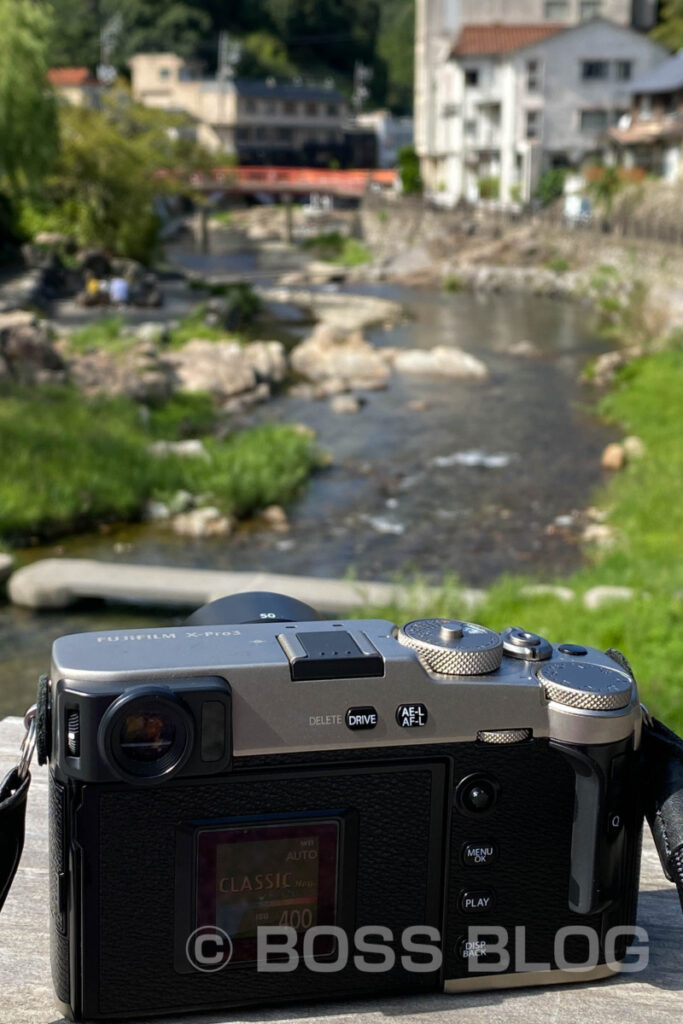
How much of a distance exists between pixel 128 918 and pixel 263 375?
17.7 meters

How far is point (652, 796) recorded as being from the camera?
152 cm

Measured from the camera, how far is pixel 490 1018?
1509 mm

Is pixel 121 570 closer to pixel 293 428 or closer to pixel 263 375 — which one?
pixel 293 428

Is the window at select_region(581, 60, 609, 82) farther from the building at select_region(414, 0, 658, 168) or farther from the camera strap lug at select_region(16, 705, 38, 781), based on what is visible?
the camera strap lug at select_region(16, 705, 38, 781)

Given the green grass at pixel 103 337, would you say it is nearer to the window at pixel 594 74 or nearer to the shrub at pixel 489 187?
the window at pixel 594 74

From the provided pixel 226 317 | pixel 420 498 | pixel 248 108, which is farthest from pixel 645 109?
pixel 248 108

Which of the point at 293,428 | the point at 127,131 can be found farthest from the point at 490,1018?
the point at 127,131

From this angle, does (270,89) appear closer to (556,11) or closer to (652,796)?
(556,11)

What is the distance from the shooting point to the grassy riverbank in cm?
631

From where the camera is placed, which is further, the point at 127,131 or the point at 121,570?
the point at 127,131

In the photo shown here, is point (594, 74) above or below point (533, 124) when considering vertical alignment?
above

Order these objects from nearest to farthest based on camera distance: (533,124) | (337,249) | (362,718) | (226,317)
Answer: (362,718) < (226,317) < (533,124) < (337,249)

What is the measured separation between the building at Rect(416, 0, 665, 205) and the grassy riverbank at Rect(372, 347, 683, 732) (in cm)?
3153

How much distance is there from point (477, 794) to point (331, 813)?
0.60 ft
